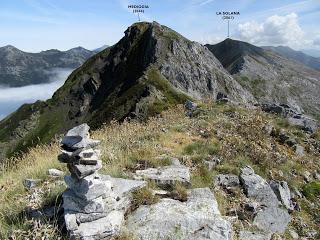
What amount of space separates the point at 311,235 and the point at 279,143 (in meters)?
7.68

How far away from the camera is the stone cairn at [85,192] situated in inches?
305

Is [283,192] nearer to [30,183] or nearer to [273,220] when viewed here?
[273,220]

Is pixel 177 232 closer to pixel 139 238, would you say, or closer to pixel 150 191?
pixel 139 238

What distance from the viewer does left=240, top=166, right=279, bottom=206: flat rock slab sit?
12211 millimetres

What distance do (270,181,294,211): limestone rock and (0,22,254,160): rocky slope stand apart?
6326cm

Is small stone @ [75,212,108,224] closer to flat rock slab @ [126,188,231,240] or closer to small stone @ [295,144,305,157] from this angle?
flat rock slab @ [126,188,231,240]

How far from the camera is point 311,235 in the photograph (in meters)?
11.8

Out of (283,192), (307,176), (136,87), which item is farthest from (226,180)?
(136,87)

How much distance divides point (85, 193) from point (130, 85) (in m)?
105

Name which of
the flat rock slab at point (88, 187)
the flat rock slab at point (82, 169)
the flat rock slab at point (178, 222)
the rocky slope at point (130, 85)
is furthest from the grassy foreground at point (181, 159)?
the rocky slope at point (130, 85)

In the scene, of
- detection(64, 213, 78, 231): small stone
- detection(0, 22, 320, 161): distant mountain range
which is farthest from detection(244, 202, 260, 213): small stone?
detection(0, 22, 320, 161): distant mountain range

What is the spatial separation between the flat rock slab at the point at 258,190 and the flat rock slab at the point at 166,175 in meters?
2.02

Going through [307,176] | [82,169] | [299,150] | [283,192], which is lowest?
[307,176]

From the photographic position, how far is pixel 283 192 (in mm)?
13188
